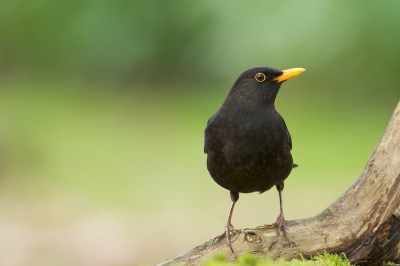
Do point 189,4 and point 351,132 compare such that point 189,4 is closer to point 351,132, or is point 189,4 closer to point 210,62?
point 210,62

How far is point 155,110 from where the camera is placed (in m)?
16.5

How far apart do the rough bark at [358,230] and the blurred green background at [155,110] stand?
446cm

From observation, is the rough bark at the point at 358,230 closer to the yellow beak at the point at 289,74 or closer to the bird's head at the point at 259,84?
the yellow beak at the point at 289,74

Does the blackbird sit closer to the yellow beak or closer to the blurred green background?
the yellow beak

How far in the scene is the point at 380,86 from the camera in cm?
1437

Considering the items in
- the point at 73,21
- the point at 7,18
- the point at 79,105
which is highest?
the point at 7,18

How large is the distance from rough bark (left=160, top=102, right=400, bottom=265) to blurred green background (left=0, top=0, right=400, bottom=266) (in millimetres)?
4465

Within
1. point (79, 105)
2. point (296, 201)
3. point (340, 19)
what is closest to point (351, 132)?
point (340, 19)

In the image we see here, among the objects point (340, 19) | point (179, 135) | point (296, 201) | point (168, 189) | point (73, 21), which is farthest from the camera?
point (73, 21)

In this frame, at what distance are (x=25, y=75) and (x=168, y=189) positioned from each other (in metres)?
8.10

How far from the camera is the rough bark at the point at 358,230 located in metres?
5.11

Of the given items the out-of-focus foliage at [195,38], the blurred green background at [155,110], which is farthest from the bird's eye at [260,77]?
the out-of-focus foliage at [195,38]

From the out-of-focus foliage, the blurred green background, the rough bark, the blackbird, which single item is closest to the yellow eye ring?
the blackbird

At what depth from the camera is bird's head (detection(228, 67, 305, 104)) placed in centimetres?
572
